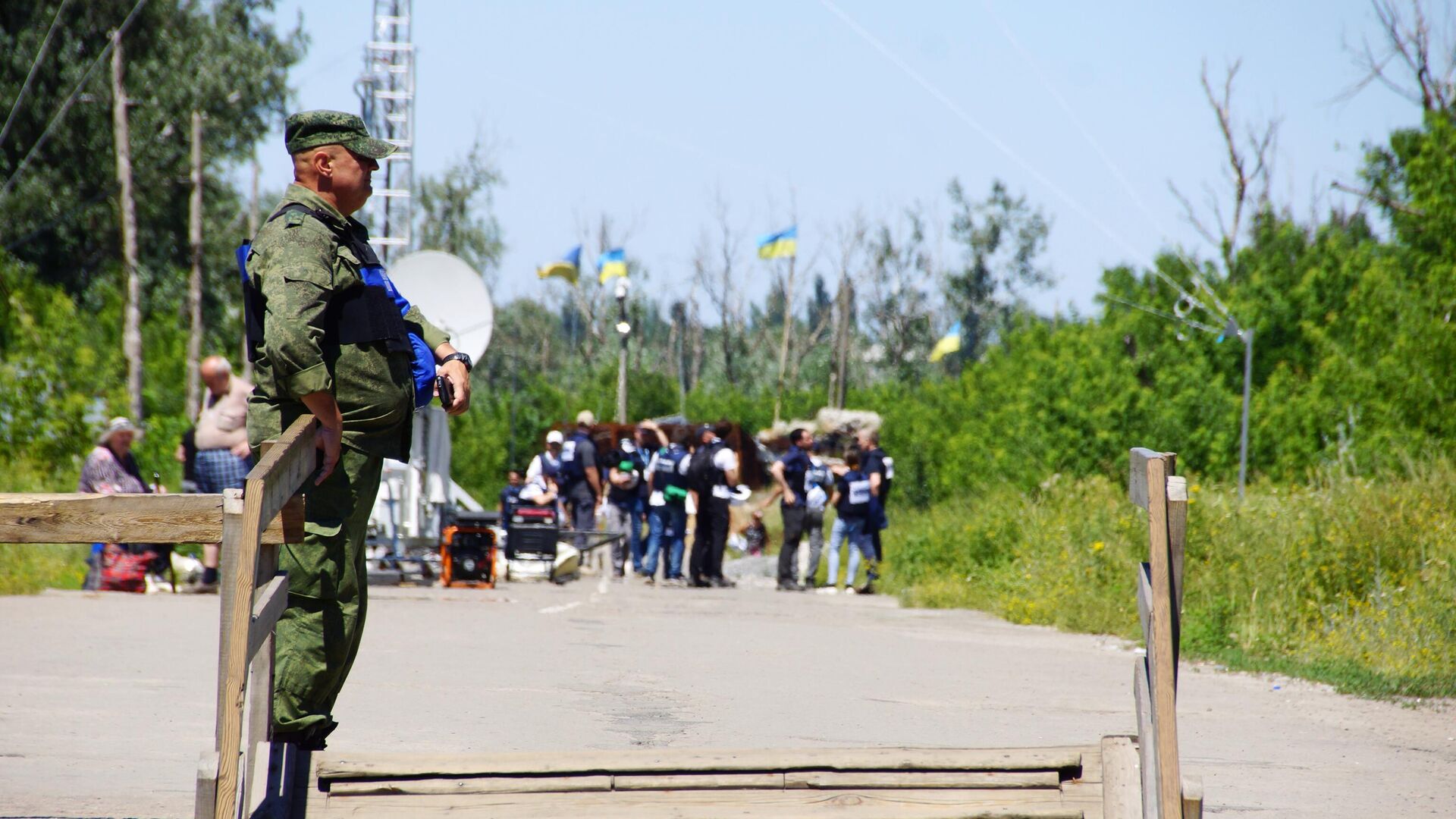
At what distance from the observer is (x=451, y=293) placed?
17.5 m

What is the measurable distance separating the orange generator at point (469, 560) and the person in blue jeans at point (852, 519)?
3962 mm

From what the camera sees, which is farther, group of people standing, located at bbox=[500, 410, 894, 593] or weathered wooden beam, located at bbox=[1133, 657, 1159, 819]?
group of people standing, located at bbox=[500, 410, 894, 593]

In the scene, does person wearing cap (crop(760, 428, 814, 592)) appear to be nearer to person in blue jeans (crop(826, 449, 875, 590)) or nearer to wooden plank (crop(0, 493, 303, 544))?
person in blue jeans (crop(826, 449, 875, 590))

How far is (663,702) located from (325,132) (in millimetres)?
3775

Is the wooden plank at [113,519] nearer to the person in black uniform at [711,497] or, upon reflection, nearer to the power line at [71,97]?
the person in black uniform at [711,497]

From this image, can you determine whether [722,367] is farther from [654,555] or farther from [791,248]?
[654,555]

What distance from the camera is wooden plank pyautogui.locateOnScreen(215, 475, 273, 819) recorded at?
11.3 feet

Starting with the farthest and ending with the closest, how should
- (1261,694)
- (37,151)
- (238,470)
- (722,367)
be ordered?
(722,367) < (37,151) < (238,470) < (1261,694)

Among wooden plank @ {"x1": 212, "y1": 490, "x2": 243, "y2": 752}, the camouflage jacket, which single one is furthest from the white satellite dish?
wooden plank @ {"x1": 212, "y1": 490, "x2": 243, "y2": 752}

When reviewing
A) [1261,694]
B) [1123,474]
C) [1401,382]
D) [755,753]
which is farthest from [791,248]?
[755,753]

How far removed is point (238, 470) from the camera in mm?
12070

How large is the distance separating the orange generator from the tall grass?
4.50m

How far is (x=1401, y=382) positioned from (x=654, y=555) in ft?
29.2

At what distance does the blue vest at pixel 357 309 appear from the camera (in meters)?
4.55
